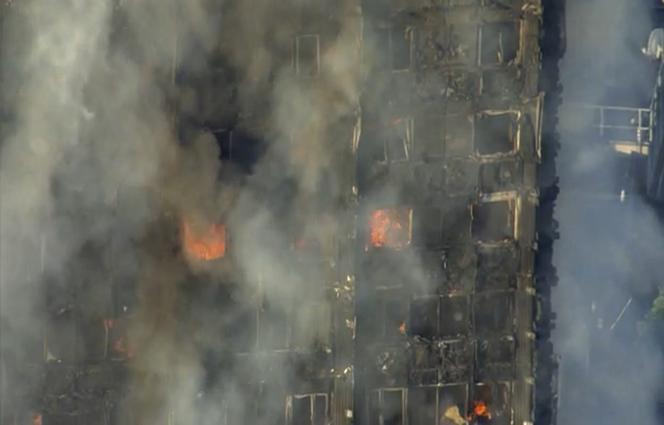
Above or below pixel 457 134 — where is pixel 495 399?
below

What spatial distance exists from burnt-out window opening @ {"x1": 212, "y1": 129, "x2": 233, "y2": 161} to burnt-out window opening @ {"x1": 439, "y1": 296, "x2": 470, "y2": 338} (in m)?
3.51

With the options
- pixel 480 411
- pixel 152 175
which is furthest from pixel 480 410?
pixel 152 175

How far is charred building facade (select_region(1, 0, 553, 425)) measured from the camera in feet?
38.5

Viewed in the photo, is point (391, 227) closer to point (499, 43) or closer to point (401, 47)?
point (401, 47)

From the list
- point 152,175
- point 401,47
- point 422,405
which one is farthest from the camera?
point 422,405

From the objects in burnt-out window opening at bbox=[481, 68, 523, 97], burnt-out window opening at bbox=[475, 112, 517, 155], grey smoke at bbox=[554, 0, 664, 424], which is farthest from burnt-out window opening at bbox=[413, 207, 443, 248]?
grey smoke at bbox=[554, 0, 664, 424]

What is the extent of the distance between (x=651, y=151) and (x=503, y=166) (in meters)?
3.73

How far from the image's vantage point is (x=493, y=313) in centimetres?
1295

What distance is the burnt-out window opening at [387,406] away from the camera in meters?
12.7

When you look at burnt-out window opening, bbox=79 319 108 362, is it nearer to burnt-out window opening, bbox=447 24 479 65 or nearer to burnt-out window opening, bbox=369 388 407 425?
burnt-out window opening, bbox=369 388 407 425

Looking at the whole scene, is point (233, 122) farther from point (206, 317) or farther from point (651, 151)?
point (651, 151)

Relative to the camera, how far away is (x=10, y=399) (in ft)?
38.5

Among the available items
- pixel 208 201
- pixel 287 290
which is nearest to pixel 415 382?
pixel 287 290

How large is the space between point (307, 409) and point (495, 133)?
4.49 meters
